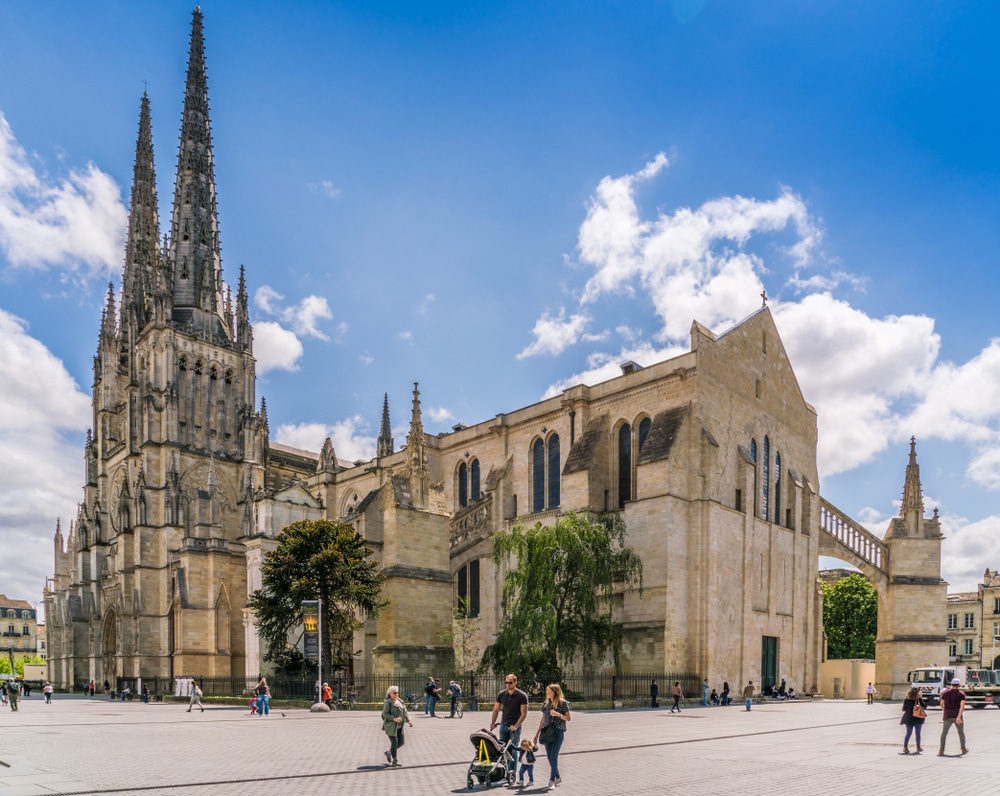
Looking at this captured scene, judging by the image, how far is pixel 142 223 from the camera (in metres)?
74.3

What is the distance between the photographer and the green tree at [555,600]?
1095 inches

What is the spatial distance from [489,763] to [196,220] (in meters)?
61.2

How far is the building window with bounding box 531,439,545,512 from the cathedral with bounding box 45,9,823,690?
86 millimetres

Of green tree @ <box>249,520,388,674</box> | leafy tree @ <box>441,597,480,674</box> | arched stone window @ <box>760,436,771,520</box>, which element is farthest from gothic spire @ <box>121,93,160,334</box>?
arched stone window @ <box>760,436,771,520</box>

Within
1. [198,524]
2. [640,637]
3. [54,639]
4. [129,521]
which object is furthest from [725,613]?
[54,639]

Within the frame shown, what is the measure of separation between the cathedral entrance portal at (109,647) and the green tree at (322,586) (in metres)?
27.4

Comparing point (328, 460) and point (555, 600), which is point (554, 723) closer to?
point (555, 600)

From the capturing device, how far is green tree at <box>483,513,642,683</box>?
Answer: 91.2ft

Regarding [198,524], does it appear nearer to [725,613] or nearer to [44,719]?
[44,719]

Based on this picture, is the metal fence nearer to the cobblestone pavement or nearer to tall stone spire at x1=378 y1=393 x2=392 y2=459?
the cobblestone pavement

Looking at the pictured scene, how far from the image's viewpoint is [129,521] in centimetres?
5584

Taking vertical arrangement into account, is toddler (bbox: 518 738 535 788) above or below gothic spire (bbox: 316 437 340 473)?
below

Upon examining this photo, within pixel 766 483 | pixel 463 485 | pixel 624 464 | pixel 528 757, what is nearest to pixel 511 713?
pixel 528 757

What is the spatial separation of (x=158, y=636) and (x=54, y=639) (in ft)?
68.2
